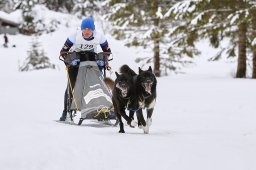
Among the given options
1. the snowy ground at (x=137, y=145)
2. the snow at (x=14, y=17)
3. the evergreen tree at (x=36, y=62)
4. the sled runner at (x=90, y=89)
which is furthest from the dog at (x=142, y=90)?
the snow at (x=14, y=17)

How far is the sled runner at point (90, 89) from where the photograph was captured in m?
6.95

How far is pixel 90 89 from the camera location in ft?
23.2

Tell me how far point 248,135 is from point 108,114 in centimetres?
229

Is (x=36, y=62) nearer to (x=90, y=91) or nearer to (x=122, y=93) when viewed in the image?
(x=90, y=91)

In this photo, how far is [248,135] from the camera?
6.95 m

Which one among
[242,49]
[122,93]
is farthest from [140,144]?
[242,49]

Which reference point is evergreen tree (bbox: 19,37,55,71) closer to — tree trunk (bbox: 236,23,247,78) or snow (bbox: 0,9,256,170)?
tree trunk (bbox: 236,23,247,78)

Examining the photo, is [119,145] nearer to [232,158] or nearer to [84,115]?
[232,158]

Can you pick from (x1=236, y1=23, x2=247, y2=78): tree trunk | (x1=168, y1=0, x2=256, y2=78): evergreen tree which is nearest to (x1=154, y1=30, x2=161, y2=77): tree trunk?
(x1=168, y1=0, x2=256, y2=78): evergreen tree

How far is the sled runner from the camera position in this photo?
695 centimetres

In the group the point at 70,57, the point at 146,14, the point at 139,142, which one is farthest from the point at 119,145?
the point at 146,14

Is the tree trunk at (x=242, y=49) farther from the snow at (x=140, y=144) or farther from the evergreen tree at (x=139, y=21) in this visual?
the snow at (x=140, y=144)

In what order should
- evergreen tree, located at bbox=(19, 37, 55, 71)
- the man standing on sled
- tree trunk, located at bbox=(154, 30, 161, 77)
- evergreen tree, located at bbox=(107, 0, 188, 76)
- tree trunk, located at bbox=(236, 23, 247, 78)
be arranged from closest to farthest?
1. the man standing on sled
2. tree trunk, located at bbox=(236, 23, 247, 78)
3. evergreen tree, located at bbox=(107, 0, 188, 76)
4. tree trunk, located at bbox=(154, 30, 161, 77)
5. evergreen tree, located at bbox=(19, 37, 55, 71)

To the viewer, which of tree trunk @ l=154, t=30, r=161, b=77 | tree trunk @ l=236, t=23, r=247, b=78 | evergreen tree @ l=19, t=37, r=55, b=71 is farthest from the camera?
evergreen tree @ l=19, t=37, r=55, b=71
